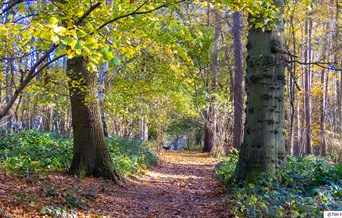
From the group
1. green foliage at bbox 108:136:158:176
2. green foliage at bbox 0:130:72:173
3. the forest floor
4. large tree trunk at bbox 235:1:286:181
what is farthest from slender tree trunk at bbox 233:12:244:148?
large tree trunk at bbox 235:1:286:181

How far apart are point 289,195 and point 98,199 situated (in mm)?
3313

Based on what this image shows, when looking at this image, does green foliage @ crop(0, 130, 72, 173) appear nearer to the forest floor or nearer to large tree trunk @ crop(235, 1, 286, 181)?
the forest floor

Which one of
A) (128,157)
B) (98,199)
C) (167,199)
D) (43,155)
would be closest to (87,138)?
(98,199)

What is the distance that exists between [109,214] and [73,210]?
2.01ft

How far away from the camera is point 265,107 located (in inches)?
233

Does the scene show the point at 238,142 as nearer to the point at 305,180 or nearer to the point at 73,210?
the point at 305,180

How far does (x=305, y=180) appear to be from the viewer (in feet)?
19.0

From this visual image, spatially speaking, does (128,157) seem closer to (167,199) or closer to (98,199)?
(167,199)

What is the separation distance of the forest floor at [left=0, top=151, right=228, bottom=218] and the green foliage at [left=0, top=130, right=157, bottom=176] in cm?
57

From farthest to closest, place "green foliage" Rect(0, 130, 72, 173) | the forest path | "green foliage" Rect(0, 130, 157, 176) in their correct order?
"green foliage" Rect(0, 130, 157, 176), "green foliage" Rect(0, 130, 72, 173), the forest path

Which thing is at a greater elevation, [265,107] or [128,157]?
[265,107]

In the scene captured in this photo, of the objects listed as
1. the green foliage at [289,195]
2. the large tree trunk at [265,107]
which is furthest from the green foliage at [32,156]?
the large tree trunk at [265,107]

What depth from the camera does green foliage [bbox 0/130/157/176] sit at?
7.08 metres

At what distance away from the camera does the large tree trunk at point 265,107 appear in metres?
5.91
